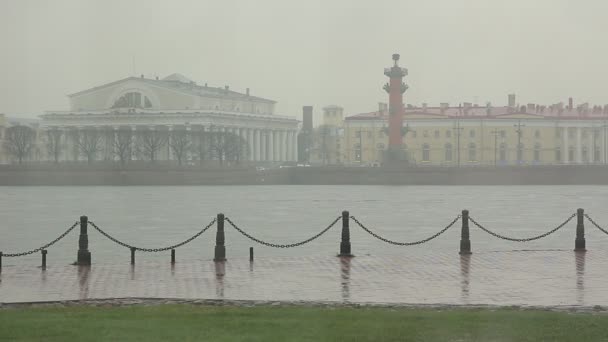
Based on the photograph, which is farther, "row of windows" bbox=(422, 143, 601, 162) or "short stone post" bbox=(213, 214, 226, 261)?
"row of windows" bbox=(422, 143, 601, 162)

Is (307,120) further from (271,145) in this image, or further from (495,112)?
(495,112)

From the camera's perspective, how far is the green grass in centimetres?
887

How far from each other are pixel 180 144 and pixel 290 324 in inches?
3289

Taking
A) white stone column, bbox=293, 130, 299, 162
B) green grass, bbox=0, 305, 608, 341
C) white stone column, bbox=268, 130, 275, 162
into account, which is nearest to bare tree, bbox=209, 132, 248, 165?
white stone column, bbox=268, 130, 275, 162

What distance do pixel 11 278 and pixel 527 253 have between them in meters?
8.54

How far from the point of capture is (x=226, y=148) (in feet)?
310

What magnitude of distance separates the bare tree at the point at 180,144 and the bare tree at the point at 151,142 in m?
0.95

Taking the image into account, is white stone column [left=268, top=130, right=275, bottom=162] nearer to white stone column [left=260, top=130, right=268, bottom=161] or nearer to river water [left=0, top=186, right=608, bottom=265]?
white stone column [left=260, top=130, right=268, bottom=161]

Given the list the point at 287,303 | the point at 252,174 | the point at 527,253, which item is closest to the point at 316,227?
the point at 527,253

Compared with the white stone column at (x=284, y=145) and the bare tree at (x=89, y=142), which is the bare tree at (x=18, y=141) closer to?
the bare tree at (x=89, y=142)

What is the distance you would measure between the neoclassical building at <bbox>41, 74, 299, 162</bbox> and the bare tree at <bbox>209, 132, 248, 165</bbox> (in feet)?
13.3

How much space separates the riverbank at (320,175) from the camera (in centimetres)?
8212

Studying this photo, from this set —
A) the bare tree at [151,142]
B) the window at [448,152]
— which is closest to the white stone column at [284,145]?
the window at [448,152]

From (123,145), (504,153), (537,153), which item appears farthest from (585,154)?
(123,145)
